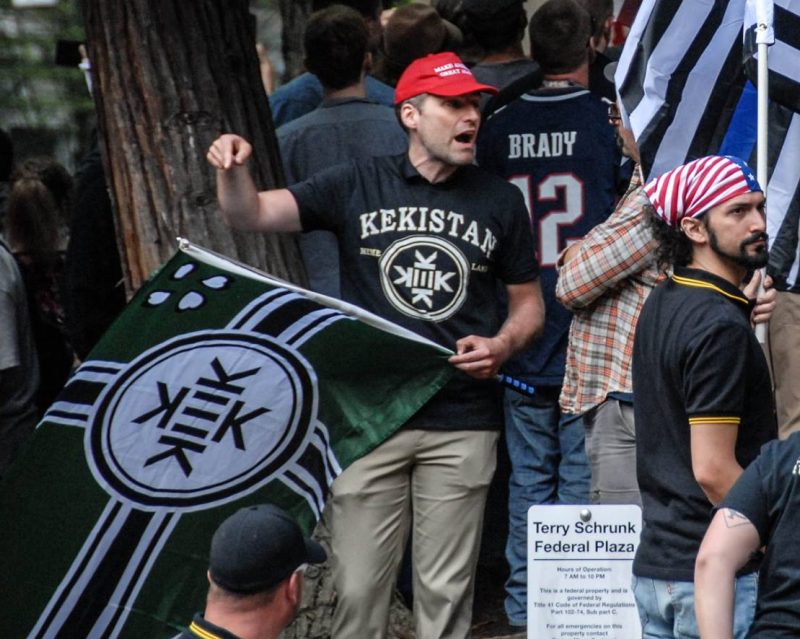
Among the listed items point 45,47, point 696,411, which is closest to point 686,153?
point 696,411

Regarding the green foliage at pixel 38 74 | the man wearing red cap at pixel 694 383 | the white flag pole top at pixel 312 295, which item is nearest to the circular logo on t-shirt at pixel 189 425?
the white flag pole top at pixel 312 295

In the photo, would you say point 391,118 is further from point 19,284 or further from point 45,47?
point 45,47

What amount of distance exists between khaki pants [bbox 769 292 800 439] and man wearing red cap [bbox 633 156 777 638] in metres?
1.67

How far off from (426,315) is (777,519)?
2170 millimetres

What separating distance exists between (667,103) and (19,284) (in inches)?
107

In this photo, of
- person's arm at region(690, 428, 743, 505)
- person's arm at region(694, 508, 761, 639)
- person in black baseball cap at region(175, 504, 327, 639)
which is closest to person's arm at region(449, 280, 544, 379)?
person's arm at region(690, 428, 743, 505)

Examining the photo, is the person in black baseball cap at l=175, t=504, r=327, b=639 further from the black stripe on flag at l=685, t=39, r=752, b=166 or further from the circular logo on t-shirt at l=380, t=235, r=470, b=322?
the black stripe on flag at l=685, t=39, r=752, b=166

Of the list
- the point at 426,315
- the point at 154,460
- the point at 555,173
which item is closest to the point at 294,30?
the point at 555,173

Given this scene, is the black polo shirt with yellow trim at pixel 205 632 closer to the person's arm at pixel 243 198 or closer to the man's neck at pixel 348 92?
the person's arm at pixel 243 198

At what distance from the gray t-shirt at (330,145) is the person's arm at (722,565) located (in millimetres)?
3107

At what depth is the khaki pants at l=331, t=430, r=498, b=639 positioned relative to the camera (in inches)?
220

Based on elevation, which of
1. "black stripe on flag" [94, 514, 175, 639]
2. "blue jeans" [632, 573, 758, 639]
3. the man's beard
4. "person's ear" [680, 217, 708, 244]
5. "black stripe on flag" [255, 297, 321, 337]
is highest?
"person's ear" [680, 217, 708, 244]

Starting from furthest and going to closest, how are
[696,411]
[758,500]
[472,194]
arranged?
[472,194] < [696,411] < [758,500]

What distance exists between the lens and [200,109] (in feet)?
20.1
